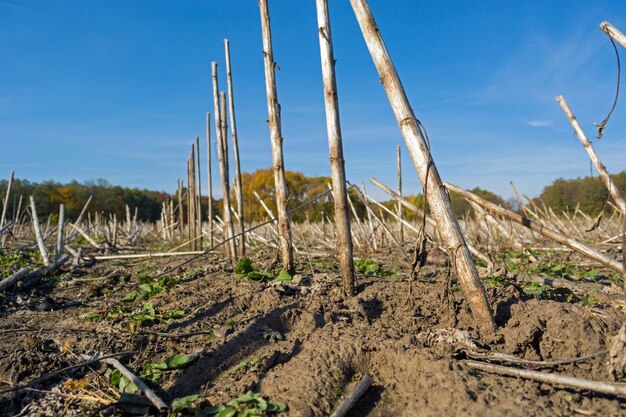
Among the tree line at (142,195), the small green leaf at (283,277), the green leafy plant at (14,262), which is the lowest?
the small green leaf at (283,277)

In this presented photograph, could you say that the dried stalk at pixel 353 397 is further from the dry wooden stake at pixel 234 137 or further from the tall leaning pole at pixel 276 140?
the dry wooden stake at pixel 234 137

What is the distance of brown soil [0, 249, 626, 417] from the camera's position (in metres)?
2.49

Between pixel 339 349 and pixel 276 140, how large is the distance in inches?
127

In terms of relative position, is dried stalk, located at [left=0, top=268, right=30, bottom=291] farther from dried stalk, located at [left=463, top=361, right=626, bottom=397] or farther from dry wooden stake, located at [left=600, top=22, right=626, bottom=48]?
dry wooden stake, located at [left=600, top=22, right=626, bottom=48]

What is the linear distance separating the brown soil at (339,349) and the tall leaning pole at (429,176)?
25cm

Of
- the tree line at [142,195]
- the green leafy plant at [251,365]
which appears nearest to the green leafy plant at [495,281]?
the green leafy plant at [251,365]

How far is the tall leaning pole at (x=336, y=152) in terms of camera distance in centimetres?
432

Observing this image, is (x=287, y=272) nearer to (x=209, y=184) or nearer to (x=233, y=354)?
(x=233, y=354)

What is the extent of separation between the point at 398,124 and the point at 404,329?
1563mm

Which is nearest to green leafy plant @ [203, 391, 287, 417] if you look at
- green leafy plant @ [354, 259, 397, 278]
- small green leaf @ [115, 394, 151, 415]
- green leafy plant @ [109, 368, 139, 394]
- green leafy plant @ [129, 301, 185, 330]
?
small green leaf @ [115, 394, 151, 415]

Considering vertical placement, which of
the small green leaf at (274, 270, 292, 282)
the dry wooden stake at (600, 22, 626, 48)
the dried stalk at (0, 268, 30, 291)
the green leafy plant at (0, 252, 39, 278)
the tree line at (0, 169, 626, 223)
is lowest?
the small green leaf at (274, 270, 292, 282)

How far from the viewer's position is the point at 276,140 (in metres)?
5.66

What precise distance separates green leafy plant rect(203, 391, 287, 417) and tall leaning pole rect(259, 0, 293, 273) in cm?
304

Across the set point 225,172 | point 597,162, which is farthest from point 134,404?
point 225,172
